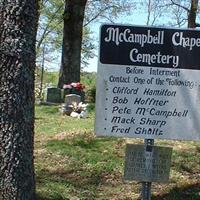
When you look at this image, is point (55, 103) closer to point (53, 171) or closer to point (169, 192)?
point (53, 171)

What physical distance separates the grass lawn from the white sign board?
194cm

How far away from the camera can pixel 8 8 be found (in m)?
4.74

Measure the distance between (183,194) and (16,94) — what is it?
8.49 feet

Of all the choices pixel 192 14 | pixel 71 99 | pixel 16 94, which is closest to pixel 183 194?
pixel 16 94

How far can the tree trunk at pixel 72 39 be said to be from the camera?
2002cm

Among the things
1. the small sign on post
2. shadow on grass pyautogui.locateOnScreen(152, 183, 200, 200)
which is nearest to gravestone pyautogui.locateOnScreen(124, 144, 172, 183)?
the small sign on post

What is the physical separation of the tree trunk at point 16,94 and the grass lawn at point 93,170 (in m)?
1.24

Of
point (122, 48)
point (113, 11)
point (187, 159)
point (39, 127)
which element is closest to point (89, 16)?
point (113, 11)

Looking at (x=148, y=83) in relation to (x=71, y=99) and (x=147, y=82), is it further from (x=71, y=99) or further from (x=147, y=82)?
(x=71, y=99)

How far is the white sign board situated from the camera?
4.49 metres

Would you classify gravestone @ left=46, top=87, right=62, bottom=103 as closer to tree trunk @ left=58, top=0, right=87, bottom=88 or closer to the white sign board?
tree trunk @ left=58, top=0, right=87, bottom=88

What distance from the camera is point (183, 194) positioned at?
21.1 feet

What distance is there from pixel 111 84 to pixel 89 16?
160 feet

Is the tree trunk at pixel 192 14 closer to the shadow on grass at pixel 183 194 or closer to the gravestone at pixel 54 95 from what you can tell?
the gravestone at pixel 54 95
